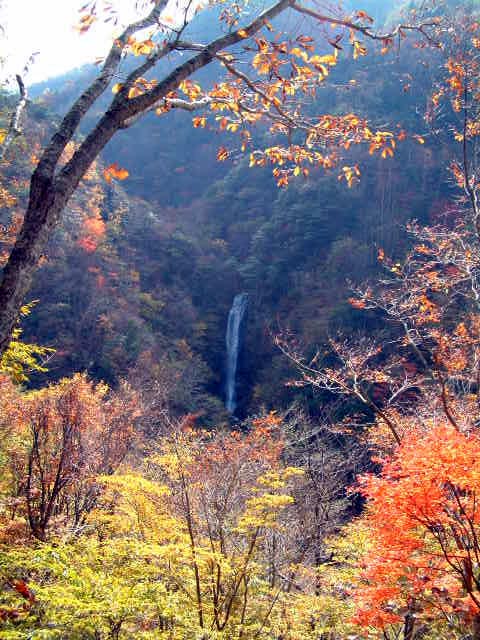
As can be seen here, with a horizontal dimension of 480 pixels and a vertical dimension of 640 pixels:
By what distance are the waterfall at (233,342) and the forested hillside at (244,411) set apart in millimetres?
211

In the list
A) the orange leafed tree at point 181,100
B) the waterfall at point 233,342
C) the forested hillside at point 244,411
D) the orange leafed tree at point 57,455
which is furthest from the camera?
the waterfall at point 233,342

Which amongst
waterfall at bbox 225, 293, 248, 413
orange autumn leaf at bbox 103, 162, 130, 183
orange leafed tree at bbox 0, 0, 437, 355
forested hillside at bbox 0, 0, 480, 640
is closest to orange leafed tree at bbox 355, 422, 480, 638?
forested hillside at bbox 0, 0, 480, 640

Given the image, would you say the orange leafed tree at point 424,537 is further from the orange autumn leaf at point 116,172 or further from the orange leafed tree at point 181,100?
the orange autumn leaf at point 116,172

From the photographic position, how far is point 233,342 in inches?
1176

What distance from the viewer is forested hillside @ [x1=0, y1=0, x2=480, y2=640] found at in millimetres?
3105

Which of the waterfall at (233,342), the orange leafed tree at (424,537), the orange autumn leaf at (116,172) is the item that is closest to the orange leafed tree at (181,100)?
the orange autumn leaf at (116,172)

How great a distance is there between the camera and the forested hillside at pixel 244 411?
3105 millimetres

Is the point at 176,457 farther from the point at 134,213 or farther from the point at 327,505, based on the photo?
the point at 134,213

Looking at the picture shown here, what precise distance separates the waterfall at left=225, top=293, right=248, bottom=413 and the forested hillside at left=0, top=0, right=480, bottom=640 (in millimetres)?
211

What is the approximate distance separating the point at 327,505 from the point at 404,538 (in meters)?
4.35

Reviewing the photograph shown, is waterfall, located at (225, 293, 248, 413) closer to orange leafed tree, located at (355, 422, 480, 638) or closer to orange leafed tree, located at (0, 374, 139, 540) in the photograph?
orange leafed tree, located at (0, 374, 139, 540)

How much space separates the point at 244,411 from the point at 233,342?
5253mm

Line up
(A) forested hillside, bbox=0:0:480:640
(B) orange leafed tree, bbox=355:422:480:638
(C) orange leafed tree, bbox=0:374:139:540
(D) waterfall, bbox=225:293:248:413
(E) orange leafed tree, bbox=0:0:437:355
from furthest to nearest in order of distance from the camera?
(D) waterfall, bbox=225:293:248:413
(C) orange leafed tree, bbox=0:374:139:540
(B) orange leafed tree, bbox=355:422:480:638
(A) forested hillside, bbox=0:0:480:640
(E) orange leafed tree, bbox=0:0:437:355

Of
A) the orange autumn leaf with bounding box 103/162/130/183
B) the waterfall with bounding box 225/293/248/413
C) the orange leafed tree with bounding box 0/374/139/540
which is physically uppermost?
the waterfall with bounding box 225/293/248/413
